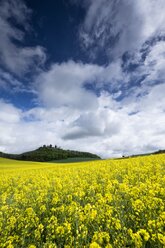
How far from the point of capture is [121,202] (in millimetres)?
7461

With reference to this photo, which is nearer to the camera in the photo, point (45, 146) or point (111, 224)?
point (111, 224)

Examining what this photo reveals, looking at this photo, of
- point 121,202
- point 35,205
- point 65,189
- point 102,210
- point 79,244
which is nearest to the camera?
point 79,244

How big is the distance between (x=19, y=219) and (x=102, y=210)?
3199mm

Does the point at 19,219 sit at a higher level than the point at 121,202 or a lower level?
lower

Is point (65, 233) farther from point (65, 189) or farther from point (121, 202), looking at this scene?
point (65, 189)

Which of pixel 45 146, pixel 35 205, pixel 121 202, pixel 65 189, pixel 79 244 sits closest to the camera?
pixel 79 244

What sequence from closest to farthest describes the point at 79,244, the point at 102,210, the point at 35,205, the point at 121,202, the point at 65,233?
the point at 79,244, the point at 65,233, the point at 102,210, the point at 121,202, the point at 35,205

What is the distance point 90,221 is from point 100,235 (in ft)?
3.45

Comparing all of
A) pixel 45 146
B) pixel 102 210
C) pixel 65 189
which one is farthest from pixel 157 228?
pixel 45 146

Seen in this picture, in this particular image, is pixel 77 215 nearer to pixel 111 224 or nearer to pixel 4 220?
pixel 111 224

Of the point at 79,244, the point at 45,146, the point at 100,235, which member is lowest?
the point at 79,244

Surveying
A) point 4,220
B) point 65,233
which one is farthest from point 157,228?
point 4,220

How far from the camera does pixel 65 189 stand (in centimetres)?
1042

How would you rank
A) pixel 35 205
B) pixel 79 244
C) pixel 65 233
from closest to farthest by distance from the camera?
pixel 79 244 → pixel 65 233 → pixel 35 205
